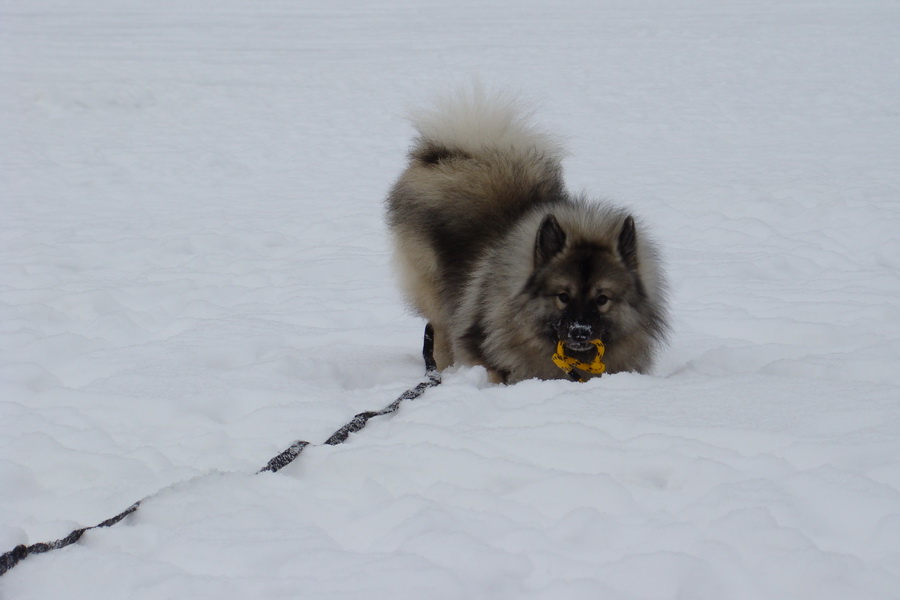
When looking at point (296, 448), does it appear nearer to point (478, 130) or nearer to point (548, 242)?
point (548, 242)

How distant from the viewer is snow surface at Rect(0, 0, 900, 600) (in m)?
1.82

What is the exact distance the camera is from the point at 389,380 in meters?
3.69

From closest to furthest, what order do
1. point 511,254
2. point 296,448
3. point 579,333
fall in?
point 296,448 < point 579,333 < point 511,254

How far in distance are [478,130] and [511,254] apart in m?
0.73

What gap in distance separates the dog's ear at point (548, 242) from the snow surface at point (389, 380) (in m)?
0.62

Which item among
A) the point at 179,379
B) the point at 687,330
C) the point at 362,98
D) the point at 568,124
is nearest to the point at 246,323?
the point at 179,379

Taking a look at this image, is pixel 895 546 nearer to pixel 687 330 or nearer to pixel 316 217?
pixel 687 330

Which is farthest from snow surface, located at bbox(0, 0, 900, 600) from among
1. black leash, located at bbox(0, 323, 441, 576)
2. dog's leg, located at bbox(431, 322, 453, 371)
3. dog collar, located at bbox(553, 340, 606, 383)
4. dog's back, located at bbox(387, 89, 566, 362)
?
dog's back, located at bbox(387, 89, 566, 362)

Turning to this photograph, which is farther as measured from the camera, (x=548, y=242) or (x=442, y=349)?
(x=442, y=349)

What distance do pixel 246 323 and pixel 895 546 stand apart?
11.3 ft

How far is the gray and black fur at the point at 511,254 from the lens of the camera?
339cm

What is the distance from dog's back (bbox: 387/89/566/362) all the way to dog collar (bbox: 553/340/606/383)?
674 millimetres

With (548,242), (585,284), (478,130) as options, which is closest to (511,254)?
(548,242)

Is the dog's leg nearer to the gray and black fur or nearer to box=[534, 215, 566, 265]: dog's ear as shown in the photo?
the gray and black fur
